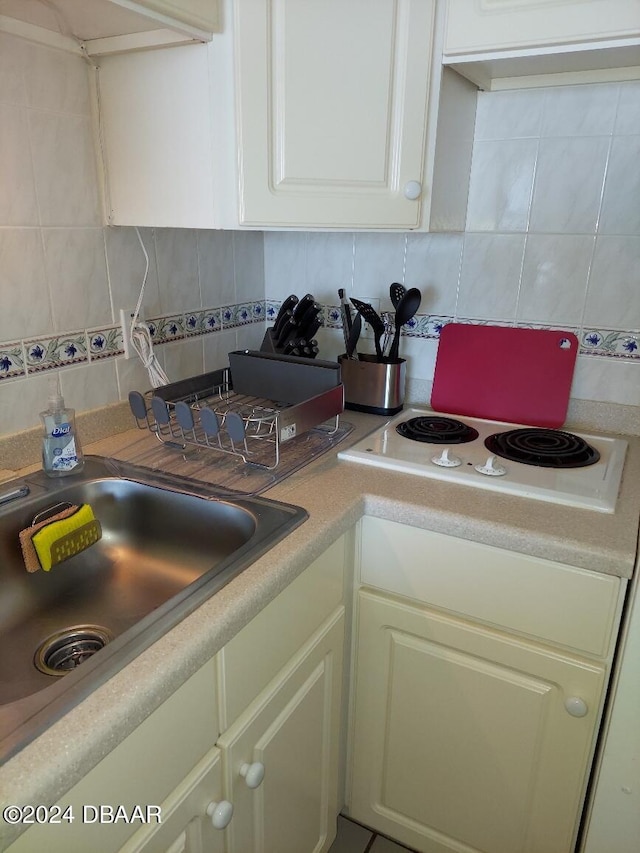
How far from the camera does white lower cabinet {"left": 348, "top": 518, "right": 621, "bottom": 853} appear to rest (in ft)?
3.28

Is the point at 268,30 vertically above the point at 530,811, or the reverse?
the point at 268,30

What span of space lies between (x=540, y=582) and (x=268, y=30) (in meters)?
1.05

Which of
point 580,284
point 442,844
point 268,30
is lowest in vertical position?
point 442,844

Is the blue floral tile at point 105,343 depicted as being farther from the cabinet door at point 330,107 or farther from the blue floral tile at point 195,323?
the cabinet door at point 330,107

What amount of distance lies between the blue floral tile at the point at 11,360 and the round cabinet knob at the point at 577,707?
44.4 inches

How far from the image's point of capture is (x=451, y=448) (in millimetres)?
1296

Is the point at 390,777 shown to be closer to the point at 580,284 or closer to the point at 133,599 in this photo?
the point at 133,599

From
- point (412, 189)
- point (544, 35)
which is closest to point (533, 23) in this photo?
point (544, 35)

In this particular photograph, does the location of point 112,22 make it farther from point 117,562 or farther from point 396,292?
point 117,562

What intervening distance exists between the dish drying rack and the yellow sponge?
25 cm

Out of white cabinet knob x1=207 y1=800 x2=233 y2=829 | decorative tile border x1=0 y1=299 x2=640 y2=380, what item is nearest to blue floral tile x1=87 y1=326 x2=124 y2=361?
decorative tile border x1=0 y1=299 x2=640 y2=380

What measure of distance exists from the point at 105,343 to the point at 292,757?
2.90 feet

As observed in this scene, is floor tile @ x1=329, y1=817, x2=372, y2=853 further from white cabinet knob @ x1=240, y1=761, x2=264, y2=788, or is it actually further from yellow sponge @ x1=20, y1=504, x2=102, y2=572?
yellow sponge @ x1=20, y1=504, x2=102, y2=572

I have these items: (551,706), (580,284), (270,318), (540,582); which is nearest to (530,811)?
(551,706)
